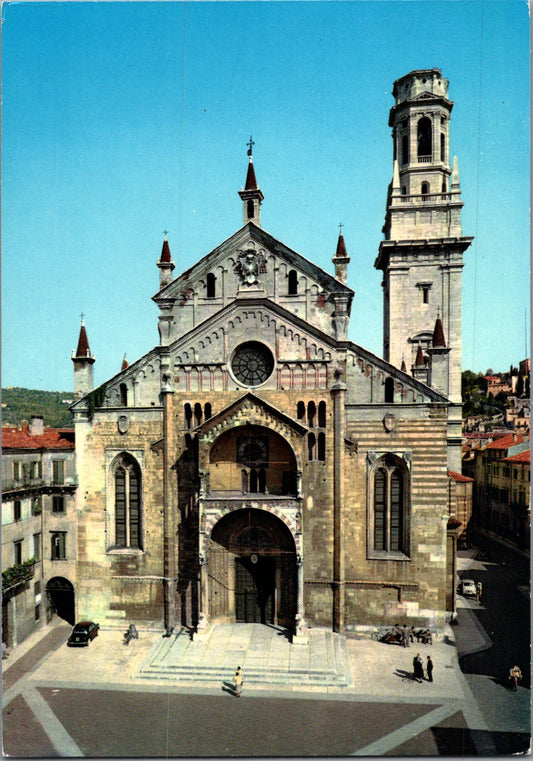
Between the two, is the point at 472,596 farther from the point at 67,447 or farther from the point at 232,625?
the point at 67,447

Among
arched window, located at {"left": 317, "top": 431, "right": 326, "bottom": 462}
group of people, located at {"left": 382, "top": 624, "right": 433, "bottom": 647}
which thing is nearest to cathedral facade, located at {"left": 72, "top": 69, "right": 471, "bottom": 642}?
arched window, located at {"left": 317, "top": 431, "right": 326, "bottom": 462}

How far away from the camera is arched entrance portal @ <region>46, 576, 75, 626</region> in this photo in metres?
25.6

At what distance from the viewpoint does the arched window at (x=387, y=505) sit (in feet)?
77.8

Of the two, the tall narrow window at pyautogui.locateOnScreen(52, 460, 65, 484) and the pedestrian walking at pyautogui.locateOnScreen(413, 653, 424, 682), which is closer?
the pedestrian walking at pyautogui.locateOnScreen(413, 653, 424, 682)

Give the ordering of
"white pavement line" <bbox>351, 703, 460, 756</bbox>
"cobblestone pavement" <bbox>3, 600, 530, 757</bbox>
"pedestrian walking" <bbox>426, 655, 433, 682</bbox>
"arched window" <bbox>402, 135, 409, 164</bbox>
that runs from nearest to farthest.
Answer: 1. "white pavement line" <bbox>351, 703, 460, 756</bbox>
2. "cobblestone pavement" <bbox>3, 600, 530, 757</bbox>
3. "pedestrian walking" <bbox>426, 655, 433, 682</bbox>
4. "arched window" <bbox>402, 135, 409, 164</bbox>

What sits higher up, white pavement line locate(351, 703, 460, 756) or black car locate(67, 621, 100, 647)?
black car locate(67, 621, 100, 647)

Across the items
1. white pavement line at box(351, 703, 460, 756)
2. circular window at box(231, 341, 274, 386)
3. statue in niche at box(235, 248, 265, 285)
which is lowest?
white pavement line at box(351, 703, 460, 756)

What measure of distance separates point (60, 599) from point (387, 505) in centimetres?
1763

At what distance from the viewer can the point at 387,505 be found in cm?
2378

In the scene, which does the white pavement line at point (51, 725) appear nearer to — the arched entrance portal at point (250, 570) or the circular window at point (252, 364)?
the arched entrance portal at point (250, 570)

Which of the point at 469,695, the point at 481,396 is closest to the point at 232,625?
the point at 469,695

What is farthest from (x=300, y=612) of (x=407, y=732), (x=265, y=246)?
(x=265, y=246)

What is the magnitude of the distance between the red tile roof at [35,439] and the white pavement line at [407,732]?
18223mm

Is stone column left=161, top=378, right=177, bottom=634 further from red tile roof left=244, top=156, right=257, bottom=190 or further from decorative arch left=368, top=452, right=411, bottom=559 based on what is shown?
red tile roof left=244, top=156, right=257, bottom=190
